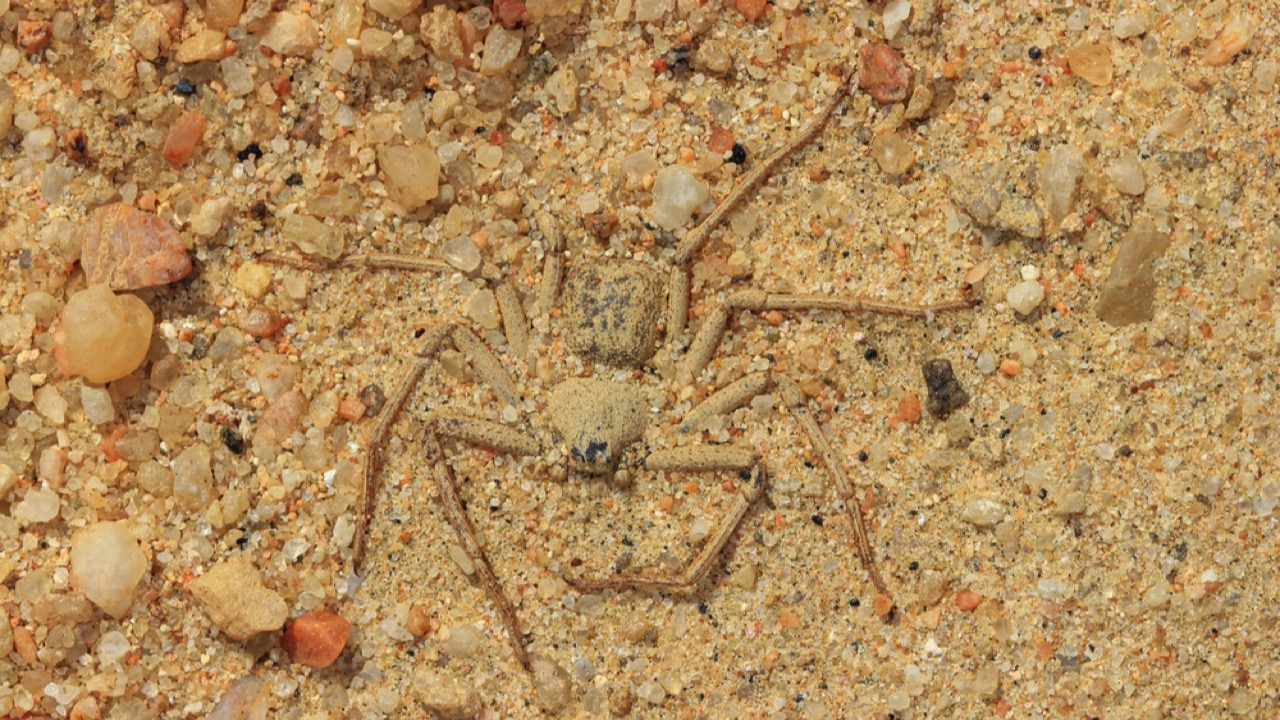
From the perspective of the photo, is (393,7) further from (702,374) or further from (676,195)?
(702,374)

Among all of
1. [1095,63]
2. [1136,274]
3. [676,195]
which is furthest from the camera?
[676,195]

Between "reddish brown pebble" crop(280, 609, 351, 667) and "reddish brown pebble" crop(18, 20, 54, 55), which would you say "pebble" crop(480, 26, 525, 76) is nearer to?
"reddish brown pebble" crop(18, 20, 54, 55)

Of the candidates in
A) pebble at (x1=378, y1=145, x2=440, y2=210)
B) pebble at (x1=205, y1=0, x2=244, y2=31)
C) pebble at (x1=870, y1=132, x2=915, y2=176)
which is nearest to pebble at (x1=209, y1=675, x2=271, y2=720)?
pebble at (x1=378, y1=145, x2=440, y2=210)

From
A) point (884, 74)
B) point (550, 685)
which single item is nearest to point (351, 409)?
point (550, 685)

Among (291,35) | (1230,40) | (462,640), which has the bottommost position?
(462,640)

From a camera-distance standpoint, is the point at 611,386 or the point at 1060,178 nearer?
the point at 1060,178

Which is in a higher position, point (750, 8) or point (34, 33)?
point (750, 8)
